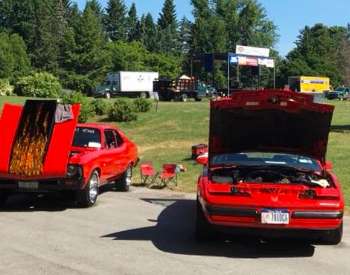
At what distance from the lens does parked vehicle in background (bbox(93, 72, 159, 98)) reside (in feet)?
230

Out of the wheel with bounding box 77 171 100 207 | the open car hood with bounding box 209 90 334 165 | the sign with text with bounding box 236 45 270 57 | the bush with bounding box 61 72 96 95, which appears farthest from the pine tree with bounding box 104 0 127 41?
the open car hood with bounding box 209 90 334 165

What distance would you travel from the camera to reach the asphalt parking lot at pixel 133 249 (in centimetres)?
727

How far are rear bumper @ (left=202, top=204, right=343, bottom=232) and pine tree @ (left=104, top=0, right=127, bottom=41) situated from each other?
14116 cm

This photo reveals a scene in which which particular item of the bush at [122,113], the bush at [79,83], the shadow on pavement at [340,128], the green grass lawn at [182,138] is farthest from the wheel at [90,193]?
the bush at [79,83]

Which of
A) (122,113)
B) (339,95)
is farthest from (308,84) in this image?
(122,113)

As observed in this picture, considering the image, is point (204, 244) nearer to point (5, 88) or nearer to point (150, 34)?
point (5, 88)

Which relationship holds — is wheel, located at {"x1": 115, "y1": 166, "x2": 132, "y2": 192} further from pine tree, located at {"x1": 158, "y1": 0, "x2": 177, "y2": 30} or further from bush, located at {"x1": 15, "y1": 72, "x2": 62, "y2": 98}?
pine tree, located at {"x1": 158, "y1": 0, "x2": 177, "y2": 30}

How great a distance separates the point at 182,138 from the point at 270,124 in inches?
676

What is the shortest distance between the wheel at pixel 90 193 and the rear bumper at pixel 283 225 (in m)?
4.24

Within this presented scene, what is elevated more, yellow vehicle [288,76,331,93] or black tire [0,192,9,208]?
black tire [0,192,9,208]

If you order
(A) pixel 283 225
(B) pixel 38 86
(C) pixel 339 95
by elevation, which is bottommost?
(C) pixel 339 95

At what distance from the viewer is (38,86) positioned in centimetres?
6069

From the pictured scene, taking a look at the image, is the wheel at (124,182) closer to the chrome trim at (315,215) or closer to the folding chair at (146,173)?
the folding chair at (146,173)

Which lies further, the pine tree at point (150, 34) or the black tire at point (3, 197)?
the pine tree at point (150, 34)
